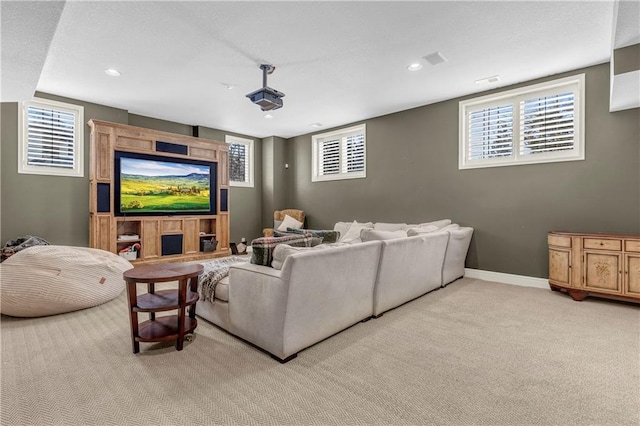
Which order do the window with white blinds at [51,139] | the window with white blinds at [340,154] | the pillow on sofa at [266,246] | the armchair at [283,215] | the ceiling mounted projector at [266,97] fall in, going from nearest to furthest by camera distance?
the pillow on sofa at [266,246]
the ceiling mounted projector at [266,97]
the window with white blinds at [51,139]
the window with white blinds at [340,154]
the armchair at [283,215]

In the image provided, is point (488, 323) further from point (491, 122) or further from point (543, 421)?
point (491, 122)

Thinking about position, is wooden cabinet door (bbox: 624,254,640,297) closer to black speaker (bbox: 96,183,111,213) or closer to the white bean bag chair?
the white bean bag chair

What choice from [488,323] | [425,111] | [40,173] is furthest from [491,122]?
[40,173]

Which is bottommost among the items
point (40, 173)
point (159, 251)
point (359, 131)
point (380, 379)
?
point (380, 379)

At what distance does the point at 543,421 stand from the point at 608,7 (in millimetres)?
3392

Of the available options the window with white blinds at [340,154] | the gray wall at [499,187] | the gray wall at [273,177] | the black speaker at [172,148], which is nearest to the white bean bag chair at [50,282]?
the black speaker at [172,148]

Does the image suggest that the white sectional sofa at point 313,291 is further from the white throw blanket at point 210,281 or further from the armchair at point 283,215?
the armchair at point 283,215

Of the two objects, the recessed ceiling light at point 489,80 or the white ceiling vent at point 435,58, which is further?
the recessed ceiling light at point 489,80

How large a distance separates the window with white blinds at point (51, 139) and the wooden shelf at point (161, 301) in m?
3.61

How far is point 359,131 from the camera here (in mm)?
6348

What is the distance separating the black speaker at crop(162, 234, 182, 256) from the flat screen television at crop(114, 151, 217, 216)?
449mm

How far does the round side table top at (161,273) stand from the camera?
229 centimetres

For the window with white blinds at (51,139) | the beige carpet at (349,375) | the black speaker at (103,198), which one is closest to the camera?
the beige carpet at (349,375)

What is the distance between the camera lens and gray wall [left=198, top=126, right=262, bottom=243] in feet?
23.5
